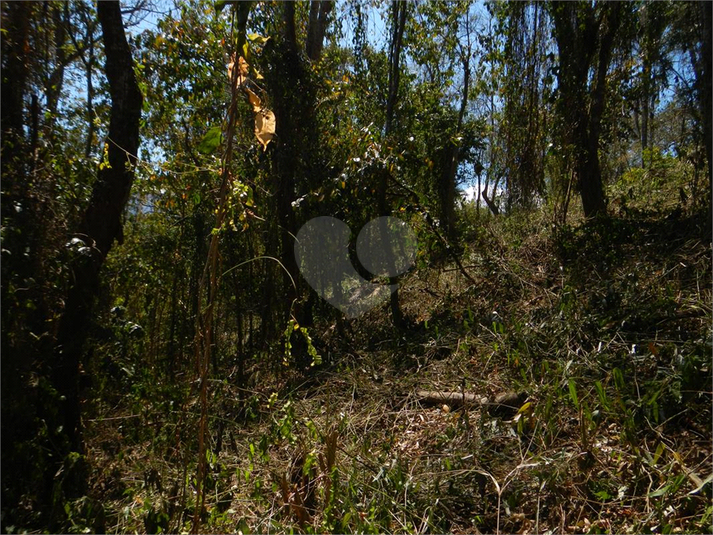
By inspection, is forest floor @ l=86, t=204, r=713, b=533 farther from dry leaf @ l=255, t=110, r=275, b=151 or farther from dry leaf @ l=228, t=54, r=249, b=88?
dry leaf @ l=228, t=54, r=249, b=88

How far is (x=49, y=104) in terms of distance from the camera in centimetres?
361

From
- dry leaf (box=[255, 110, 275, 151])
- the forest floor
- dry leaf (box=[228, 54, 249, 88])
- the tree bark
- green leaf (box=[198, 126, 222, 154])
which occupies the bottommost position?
the forest floor

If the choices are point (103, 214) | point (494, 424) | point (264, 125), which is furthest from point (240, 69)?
point (494, 424)

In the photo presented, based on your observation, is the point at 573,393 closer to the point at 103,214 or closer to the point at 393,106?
the point at 103,214

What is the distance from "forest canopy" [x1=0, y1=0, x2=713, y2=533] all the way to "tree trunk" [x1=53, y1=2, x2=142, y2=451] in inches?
0.6

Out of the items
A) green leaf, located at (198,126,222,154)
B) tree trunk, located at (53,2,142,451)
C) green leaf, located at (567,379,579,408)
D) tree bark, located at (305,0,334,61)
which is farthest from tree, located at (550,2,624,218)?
green leaf, located at (198,126,222,154)

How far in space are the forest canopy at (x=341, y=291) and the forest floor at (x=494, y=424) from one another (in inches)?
0.8

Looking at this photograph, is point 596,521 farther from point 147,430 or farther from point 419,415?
point 147,430

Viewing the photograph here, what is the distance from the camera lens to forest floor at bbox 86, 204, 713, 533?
260 cm

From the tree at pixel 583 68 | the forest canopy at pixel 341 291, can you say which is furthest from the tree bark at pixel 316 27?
the tree at pixel 583 68

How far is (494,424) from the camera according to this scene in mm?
3156

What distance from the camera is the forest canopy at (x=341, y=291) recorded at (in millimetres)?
2695

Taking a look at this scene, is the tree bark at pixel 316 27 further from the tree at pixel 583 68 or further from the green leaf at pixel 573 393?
the green leaf at pixel 573 393

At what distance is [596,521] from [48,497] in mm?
2934
